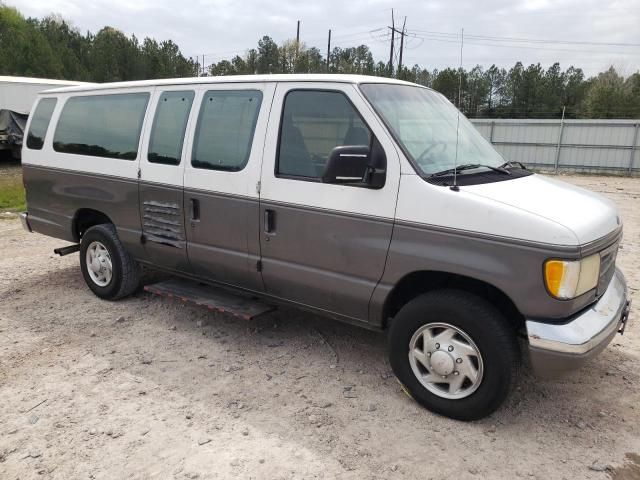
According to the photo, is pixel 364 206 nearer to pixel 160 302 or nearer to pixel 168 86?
pixel 168 86

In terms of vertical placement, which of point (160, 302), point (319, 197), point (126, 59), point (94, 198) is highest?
point (126, 59)

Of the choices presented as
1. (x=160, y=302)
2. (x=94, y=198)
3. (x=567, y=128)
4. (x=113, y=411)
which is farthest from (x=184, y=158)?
(x=567, y=128)

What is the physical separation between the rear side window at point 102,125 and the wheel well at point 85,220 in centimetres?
64

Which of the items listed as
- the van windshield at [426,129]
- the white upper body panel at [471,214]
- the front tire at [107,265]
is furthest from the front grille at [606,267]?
the front tire at [107,265]

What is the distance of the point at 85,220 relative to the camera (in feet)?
18.9

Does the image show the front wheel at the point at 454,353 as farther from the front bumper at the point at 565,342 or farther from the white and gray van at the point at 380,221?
the front bumper at the point at 565,342

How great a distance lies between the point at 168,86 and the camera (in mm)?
4789

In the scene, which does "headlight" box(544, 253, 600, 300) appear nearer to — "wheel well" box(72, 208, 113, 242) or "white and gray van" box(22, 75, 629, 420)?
"white and gray van" box(22, 75, 629, 420)

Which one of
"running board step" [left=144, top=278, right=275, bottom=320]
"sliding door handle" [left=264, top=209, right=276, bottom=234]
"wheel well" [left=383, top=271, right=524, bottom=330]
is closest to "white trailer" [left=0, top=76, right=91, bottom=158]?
"running board step" [left=144, top=278, right=275, bottom=320]

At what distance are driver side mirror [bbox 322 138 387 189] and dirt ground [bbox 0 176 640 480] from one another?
1.52 meters

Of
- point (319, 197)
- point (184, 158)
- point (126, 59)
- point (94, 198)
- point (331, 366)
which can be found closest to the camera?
point (319, 197)

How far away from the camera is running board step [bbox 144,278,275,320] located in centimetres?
436

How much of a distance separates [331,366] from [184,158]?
2.14 m

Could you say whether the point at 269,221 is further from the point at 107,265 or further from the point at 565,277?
the point at 107,265
